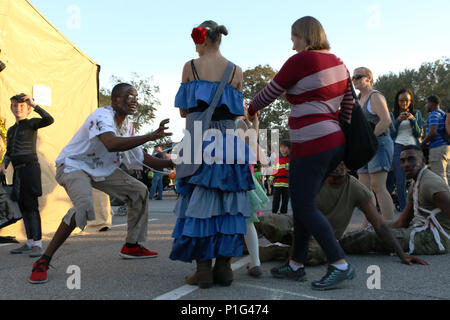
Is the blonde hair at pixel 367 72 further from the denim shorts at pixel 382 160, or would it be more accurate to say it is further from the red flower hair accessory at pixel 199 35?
the red flower hair accessory at pixel 199 35

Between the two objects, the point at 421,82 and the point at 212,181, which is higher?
the point at 421,82

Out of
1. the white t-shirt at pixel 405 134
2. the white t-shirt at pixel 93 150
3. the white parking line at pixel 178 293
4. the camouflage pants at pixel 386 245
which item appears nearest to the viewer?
the white parking line at pixel 178 293

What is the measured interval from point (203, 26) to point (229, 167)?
1146mm

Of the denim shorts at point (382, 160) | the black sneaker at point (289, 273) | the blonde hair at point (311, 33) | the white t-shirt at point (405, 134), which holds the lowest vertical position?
the black sneaker at point (289, 273)

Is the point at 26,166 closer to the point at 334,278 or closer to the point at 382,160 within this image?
the point at 334,278

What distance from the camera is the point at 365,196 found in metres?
4.04

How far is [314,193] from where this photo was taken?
3143mm

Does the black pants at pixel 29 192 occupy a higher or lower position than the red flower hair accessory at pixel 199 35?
lower

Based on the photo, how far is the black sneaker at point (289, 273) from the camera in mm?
3404

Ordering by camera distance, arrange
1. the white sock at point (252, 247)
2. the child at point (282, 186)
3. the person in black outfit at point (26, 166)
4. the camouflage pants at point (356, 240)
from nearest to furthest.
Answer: the white sock at point (252, 247) → the camouflage pants at point (356, 240) → the person in black outfit at point (26, 166) → the child at point (282, 186)

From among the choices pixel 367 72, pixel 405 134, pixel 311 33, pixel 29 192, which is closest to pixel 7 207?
pixel 29 192

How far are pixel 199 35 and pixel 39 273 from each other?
2316 mm

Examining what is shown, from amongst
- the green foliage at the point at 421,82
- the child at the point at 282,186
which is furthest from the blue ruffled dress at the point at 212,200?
the green foliage at the point at 421,82
